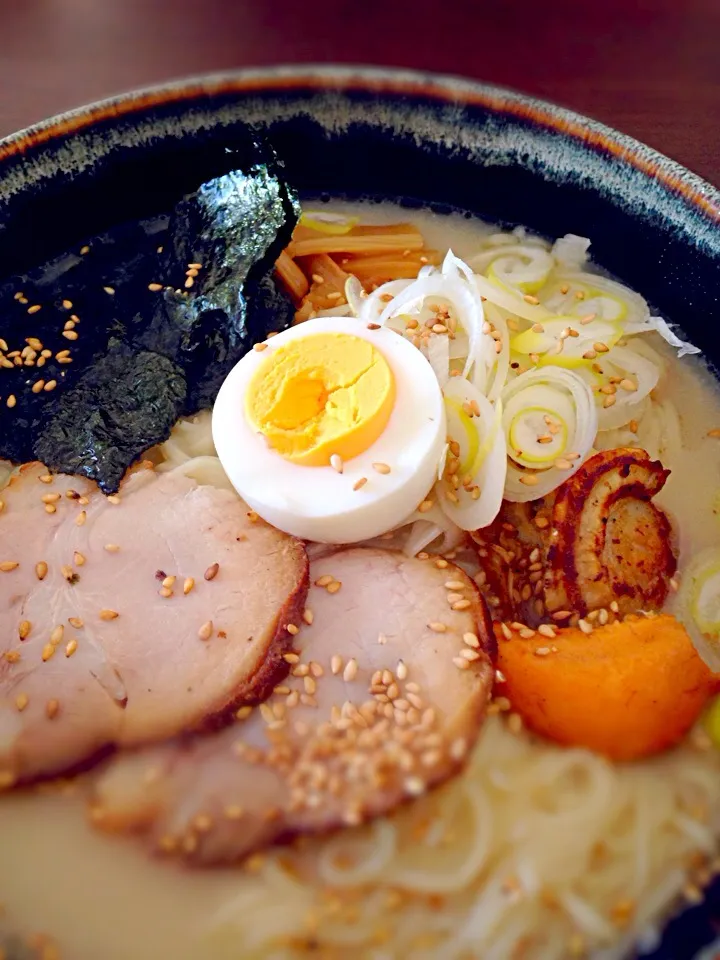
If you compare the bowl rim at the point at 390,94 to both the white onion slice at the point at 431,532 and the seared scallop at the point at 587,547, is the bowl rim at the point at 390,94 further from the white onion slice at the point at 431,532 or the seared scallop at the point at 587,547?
the white onion slice at the point at 431,532

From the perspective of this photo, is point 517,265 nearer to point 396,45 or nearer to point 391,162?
point 391,162

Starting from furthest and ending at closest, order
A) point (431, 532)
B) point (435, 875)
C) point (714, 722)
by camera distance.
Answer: point (431, 532) → point (714, 722) → point (435, 875)

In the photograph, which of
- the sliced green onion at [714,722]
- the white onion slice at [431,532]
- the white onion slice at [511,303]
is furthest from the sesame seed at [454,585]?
the white onion slice at [511,303]

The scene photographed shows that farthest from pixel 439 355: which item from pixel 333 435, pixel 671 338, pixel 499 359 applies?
pixel 671 338

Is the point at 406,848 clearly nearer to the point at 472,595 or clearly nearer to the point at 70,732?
the point at 472,595

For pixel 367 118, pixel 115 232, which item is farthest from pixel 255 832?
pixel 367 118

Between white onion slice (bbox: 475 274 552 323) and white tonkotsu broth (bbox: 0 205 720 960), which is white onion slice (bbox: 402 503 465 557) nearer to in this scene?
white tonkotsu broth (bbox: 0 205 720 960)
